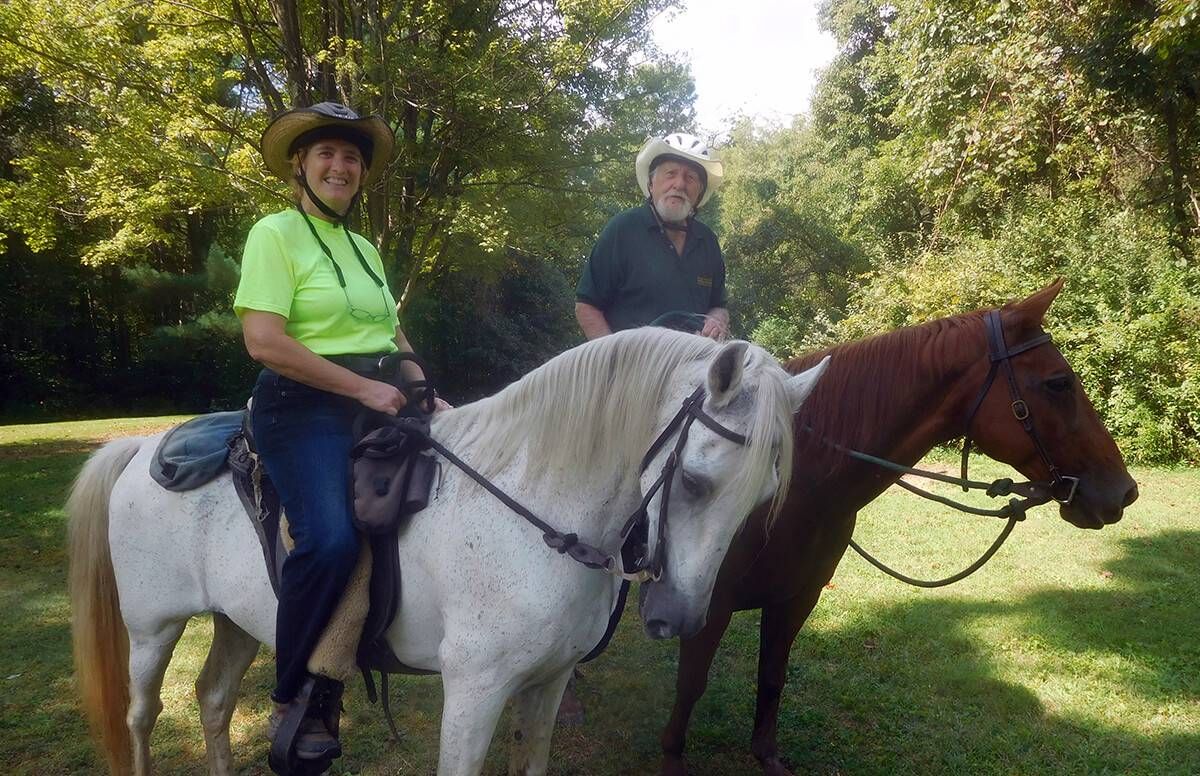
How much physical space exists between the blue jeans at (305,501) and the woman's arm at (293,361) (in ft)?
0.44

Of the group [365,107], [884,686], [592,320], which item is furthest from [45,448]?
[884,686]

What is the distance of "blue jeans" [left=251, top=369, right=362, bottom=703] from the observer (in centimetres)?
204

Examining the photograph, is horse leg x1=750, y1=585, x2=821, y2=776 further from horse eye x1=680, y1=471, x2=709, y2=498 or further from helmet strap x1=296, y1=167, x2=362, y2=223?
helmet strap x1=296, y1=167, x2=362, y2=223

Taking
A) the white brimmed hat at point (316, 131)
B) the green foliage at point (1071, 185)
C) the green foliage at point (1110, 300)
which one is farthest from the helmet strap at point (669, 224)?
the green foliage at point (1110, 300)

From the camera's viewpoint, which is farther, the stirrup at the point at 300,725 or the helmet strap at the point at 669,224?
the helmet strap at the point at 669,224

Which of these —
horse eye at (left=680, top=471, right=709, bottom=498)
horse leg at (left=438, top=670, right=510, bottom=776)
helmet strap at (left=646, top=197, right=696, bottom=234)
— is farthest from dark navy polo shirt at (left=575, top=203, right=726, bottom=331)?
horse leg at (left=438, top=670, right=510, bottom=776)

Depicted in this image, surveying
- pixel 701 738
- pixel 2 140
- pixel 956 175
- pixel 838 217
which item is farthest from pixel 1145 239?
pixel 2 140

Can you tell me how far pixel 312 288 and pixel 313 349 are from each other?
0.68 ft

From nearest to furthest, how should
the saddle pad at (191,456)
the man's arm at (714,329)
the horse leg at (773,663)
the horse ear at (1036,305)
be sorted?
1. the saddle pad at (191,456)
2. the horse ear at (1036,305)
3. the man's arm at (714,329)
4. the horse leg at (773,663)

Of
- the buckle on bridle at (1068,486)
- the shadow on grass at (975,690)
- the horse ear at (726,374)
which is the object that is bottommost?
the shadow on grass at (975,690)

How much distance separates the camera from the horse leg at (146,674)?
259 centimetres

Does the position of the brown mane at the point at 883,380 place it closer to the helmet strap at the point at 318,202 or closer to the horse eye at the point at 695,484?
the horse eye at the point at 695,484

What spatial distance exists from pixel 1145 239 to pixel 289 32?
43.2ft

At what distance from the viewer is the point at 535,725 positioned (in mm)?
2436
